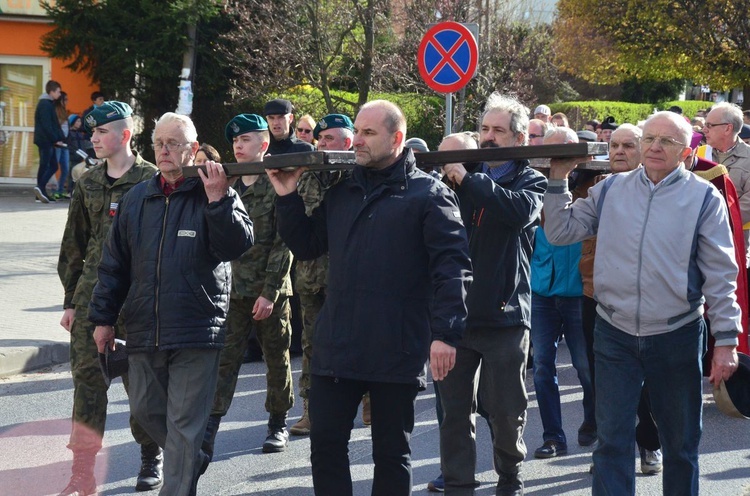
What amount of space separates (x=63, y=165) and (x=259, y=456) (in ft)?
44.6

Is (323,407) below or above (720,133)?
below

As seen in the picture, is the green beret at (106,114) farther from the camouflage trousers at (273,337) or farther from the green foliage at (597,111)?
the green foliage at (597,111)

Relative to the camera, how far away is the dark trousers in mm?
4543

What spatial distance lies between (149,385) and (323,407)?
1041 millimetres

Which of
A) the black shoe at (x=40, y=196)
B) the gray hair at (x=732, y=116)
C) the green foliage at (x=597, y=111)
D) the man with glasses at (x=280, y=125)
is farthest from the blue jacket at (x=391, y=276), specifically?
the green foliage at (x=597, y=111)

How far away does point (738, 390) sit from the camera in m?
4.94

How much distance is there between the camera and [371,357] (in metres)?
4.48

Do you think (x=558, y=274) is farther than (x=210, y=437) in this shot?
Yes

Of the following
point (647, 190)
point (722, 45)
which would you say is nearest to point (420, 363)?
point (647, 190)

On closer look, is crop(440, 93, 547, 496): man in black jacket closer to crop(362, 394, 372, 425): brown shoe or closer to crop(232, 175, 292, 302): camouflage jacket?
crop(232, 175, 292, 302): camouflage jacket

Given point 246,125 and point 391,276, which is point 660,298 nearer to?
point 391,276

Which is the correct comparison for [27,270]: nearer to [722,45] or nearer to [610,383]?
[610,383]

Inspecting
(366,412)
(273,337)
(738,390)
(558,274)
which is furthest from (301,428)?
(738,390)

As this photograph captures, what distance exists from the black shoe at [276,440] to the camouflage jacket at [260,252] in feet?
2.95
